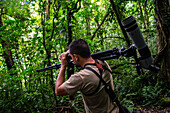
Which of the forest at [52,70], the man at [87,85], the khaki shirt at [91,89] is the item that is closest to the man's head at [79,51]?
the man at [87,85]

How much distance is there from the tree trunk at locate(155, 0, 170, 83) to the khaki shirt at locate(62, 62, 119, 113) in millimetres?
3563

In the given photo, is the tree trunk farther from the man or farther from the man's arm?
the man's arm

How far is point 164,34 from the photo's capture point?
459cm

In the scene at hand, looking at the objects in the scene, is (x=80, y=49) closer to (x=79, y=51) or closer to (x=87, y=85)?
(x=79, y=51)

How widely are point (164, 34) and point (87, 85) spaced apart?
3.96 metres

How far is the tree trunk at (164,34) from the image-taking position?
4.58 meters

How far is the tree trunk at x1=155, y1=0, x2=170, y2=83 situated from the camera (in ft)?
15.0

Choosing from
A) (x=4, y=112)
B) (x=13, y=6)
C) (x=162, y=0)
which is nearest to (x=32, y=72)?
(x=4, y=112)

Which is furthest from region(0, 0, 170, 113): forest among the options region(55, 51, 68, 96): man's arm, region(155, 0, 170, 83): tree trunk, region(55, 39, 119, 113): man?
region(55, 39, 119, 113): man

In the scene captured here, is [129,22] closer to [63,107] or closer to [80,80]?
[80,80]

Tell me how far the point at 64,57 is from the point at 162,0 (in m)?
4.24

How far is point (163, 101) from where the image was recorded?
4172mm

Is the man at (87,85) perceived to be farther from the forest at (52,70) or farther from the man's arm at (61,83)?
the forest at (52,70)

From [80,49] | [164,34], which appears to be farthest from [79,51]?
[164,34]
